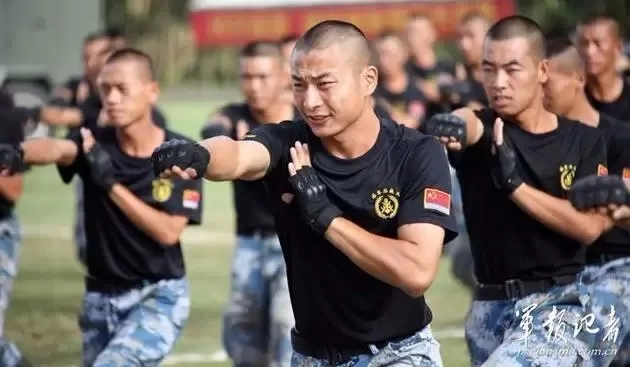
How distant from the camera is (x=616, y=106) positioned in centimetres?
995

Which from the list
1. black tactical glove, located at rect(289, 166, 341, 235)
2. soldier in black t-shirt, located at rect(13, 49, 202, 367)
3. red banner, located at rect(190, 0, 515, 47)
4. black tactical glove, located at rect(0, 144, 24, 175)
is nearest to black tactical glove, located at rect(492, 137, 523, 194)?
black tactical glove, located at rect(289, 166, 341, 235)

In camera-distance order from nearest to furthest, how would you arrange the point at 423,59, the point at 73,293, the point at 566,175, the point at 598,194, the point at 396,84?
the point at 598,194 → the point at 566,175 → the point at 73,293 → the point at 396,84 → the point at 423,59

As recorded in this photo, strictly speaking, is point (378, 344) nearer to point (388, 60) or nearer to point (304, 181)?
point (304, 181)

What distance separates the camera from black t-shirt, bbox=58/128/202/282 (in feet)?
26.3

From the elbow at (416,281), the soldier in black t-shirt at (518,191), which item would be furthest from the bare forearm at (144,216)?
the elbow at (416,281)

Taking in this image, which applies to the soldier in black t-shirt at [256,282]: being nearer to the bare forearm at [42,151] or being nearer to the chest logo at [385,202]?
the bare forearm at [42,151]

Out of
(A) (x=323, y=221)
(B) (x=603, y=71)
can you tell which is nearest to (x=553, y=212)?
(A) (x=323, y=221)

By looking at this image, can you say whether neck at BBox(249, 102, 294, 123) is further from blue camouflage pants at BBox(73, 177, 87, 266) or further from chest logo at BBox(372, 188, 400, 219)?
chest logo at BBox(372, 188, 400, 219)

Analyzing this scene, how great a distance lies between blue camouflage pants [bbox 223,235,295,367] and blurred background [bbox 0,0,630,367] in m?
1.27

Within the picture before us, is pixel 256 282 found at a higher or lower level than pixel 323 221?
lower

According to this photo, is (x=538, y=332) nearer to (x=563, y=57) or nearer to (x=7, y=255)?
(x=563, y=57)

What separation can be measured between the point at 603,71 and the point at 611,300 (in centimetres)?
336

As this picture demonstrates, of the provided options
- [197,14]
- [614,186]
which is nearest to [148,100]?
[614,186]

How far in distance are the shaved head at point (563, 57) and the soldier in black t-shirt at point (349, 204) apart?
92.1 inches
